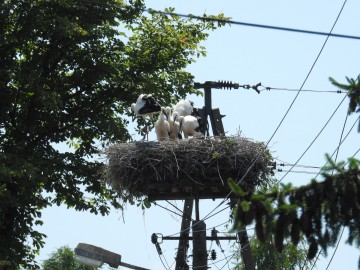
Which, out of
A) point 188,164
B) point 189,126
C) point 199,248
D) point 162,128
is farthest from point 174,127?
point 199,248

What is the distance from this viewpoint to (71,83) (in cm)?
2328

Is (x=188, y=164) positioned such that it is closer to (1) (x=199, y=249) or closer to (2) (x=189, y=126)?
(1) (x=199, y=249)

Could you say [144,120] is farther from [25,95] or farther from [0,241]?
[0,241]

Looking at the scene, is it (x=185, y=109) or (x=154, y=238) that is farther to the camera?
(x=185, y=109)

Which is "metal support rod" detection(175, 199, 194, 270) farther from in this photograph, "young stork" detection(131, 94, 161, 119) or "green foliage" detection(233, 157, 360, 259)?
"green foliage" detection(233, 157, 360, 259)

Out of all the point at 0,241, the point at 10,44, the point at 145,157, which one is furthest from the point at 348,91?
the point at 10,44

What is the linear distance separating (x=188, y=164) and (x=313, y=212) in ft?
23.2

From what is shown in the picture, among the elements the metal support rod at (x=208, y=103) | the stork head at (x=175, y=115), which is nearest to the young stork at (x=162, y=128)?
the stork head at (x=175, y=115)

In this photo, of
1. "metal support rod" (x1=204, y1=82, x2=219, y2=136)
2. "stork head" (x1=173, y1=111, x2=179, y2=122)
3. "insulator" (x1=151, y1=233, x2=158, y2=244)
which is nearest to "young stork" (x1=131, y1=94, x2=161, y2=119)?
"stork head" (x1=173, y1=111, x2=179, y2=122)

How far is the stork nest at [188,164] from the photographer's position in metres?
15.5

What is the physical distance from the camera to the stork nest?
15469 mm

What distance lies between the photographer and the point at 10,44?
22.3 m

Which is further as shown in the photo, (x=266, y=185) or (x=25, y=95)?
(x=25, y=95)

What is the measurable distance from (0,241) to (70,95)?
3.89 metres
